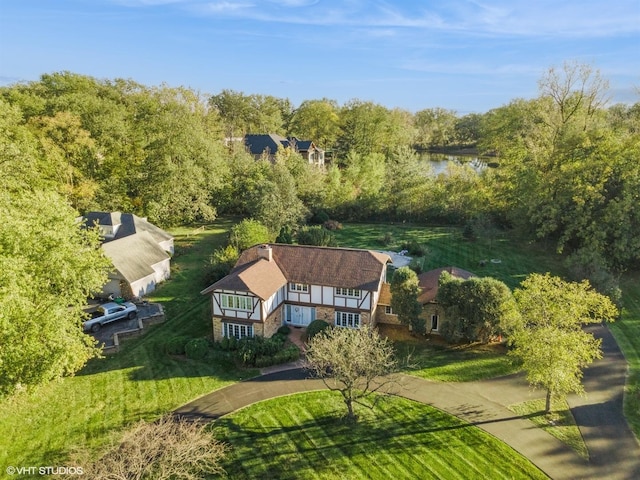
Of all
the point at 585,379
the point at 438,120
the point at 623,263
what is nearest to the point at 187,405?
the point at 585,379

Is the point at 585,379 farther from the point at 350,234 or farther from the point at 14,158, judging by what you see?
the point at 14,158

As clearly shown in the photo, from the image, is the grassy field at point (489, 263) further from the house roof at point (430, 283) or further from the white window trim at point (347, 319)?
the white window trim at point (347, 319)

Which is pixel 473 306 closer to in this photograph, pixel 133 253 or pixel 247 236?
pixel 247 236

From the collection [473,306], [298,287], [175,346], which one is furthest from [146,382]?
[473,306]

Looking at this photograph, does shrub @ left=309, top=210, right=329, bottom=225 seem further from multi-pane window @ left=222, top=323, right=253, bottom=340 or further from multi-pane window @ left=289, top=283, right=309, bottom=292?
multi-pane window @ left=222, top=323, right=253, bottom=340

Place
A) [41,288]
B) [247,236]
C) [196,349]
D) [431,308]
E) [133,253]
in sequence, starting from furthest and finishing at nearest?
[247,236]
[133,253]
[431,308]
[196,349]
[41,288]

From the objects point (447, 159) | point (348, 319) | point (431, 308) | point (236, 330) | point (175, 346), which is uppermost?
point (447, 159)
